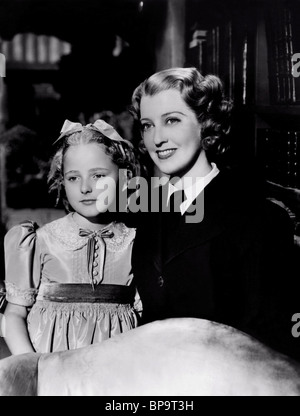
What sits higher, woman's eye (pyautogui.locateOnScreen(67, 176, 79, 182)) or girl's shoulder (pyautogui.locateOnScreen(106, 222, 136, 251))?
woman's eye (pyautogui.locateOnScreen(67, 176, 79, 182))

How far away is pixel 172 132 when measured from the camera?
1.25 metres

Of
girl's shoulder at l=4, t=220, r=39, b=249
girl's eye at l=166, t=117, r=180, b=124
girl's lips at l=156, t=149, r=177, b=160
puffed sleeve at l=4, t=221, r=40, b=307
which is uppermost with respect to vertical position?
girl's eye at l=166, t=117, r=180, b=124

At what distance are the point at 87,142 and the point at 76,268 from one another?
27cm

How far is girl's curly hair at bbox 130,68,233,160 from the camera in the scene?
123 cm

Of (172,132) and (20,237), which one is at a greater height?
(172,132)

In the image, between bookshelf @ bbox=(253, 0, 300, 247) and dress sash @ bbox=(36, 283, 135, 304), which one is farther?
bookshelf @ bbox=(253, 0, 300, 247)

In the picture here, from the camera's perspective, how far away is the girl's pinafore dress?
1.25 metres

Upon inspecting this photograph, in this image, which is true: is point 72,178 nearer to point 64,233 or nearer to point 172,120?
point 64,233

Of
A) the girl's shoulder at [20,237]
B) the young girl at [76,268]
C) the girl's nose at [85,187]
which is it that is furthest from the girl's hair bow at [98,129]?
the girl's shoulder at [20,237]

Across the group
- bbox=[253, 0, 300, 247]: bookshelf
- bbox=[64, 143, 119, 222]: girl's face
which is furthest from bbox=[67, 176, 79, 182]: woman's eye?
bbox=[253, 0, 300, 247]: bookshelf

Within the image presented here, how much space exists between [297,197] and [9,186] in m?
0.78

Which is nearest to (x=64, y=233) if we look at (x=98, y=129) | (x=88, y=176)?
(x=88, y=176)

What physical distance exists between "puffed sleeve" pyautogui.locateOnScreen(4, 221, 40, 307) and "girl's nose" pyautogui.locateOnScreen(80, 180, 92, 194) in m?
0.15

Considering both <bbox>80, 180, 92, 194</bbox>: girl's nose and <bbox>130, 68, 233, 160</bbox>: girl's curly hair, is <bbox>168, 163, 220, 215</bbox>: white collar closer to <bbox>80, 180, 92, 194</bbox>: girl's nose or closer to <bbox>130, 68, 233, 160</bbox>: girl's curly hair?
<bbox>130, 68, 233, 160</bbox>: girl's curly hair
